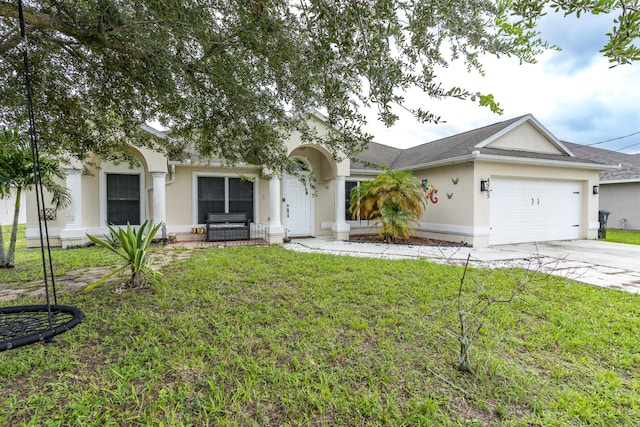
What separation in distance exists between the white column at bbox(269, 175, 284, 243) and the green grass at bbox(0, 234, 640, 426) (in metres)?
4.62

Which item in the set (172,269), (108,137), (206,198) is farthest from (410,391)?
(206,198)

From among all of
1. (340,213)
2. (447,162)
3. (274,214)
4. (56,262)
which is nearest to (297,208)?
(340,213)

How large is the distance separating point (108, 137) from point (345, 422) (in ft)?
16.8

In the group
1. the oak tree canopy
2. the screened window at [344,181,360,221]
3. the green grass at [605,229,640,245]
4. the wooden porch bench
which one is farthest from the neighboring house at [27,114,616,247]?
the oak tree canopy

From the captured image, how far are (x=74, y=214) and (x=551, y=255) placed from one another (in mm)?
12968

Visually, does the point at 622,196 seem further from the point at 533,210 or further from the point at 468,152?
the point at 468,152

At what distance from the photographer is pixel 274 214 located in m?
9.06

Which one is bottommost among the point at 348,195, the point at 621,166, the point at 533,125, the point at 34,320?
the point at 34,320

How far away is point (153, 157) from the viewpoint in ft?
27.5

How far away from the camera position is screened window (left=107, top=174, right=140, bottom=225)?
8969 millimetres

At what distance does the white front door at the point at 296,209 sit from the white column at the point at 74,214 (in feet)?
19.5

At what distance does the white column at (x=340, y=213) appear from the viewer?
395 inches

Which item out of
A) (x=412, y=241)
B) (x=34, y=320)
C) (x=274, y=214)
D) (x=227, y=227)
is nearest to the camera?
(x=34, y=320)

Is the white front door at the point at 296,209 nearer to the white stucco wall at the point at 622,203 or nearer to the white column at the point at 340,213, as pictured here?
the white column at the point at 340,213
